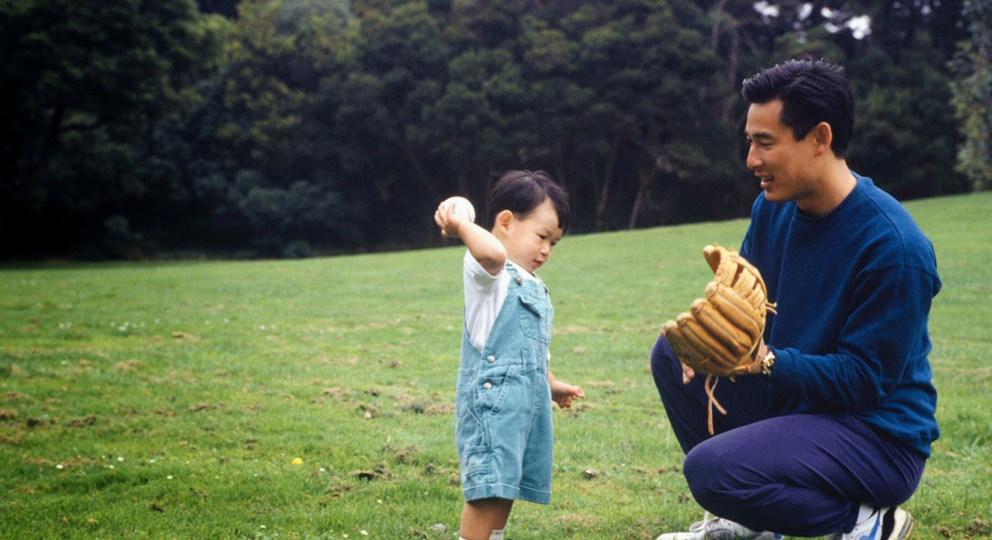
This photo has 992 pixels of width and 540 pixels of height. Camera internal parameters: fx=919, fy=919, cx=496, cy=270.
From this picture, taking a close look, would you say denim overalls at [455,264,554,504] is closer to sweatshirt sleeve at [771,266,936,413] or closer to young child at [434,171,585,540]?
young child at [434,171,585,540]

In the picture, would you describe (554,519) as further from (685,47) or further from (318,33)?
(318,33)

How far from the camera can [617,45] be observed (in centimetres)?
3359

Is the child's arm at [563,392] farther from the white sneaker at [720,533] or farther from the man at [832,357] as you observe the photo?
the white sneaker at [720,533]

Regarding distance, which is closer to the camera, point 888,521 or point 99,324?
point 888,521

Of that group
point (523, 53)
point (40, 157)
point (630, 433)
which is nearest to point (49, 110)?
point (40, 157)

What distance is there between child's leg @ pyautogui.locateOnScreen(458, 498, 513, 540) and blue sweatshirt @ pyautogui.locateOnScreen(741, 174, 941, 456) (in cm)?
105

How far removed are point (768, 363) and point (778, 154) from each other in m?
0.75

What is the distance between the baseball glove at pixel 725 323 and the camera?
2.87 m

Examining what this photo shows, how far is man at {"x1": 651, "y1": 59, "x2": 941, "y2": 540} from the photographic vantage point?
9.89ft

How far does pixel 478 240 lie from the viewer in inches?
123

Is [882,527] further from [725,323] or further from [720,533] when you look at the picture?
[725,323]

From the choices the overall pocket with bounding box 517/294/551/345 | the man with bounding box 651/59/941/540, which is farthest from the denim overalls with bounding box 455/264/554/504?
the man with bounding box 651/59/941/540

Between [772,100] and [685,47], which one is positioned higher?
[685,47]

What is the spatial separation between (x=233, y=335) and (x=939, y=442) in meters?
7.11
